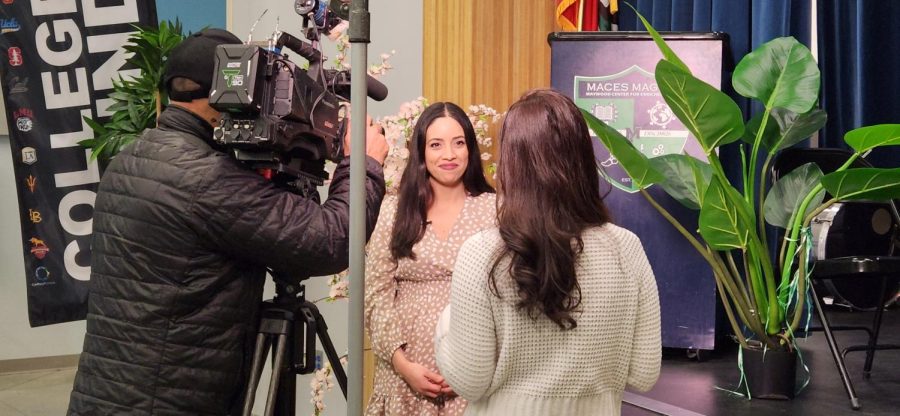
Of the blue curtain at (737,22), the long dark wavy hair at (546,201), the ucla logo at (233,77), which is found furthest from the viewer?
the blue curtain at (737,22)

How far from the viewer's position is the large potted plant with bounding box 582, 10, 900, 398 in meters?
2.85

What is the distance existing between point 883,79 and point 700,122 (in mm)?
2019

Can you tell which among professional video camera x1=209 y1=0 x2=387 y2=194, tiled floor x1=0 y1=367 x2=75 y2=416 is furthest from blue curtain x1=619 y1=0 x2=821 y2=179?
tiled floor x1=0 y1=367 x2=75 y2=416

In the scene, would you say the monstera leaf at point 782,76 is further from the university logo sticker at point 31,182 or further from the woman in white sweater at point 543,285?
the university logo sticker at point 31,182

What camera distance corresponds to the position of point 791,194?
316 centimetres

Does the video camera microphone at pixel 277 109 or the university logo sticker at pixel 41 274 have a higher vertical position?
the video camera microphone at pixel 277 109

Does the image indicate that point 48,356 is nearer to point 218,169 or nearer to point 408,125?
point 408,125

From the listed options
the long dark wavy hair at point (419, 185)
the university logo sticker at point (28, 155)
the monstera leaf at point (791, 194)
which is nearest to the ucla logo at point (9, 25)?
the university logo sticker at point (28, 155)

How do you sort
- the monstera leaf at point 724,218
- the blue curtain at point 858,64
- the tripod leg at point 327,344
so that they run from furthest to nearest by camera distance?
the blue curtain at point 858,64 → the monstera leaf at point 724,218 → the tripod leg at point 327,344

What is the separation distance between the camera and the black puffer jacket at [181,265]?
165cm

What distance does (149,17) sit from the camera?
487cm

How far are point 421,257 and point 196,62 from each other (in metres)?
0.83

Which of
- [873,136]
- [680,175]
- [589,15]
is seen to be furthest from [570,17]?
[873,136]

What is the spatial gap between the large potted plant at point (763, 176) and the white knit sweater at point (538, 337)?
1.46m
